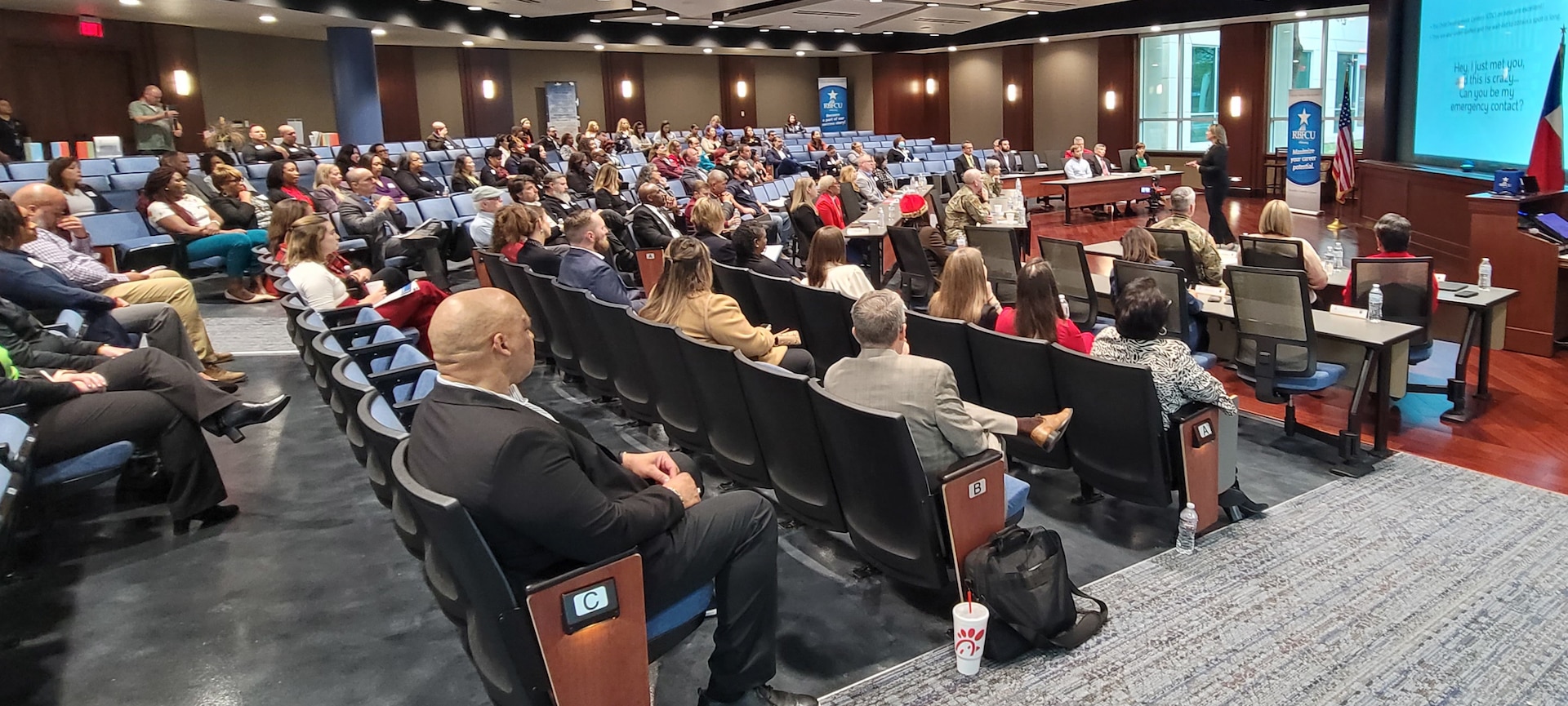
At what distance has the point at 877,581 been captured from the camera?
319 cm

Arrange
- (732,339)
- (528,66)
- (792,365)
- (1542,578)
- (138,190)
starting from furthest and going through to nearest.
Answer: (528,66) → (138,190) → (792,365) → (732,339) → (1542,578)

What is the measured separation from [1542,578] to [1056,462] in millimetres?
1530

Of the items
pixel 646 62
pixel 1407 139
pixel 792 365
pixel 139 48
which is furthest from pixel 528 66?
pixel 792 365

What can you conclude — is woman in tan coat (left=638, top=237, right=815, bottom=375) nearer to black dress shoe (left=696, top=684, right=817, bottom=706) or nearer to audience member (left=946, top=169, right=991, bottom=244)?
black dress shoe (left=696, top=684, right=817, bottom=706)

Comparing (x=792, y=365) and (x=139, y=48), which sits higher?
(x=139, y=48)

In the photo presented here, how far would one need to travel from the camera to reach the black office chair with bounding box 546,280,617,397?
15.4ft

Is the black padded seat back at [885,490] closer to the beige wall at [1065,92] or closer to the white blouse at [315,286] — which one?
the white blouse at [315,286]

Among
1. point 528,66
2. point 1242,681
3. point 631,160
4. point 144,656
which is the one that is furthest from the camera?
point 528,66

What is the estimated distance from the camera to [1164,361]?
3420mm

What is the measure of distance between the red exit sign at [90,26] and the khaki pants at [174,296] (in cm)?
1040

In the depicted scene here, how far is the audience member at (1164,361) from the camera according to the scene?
3.37 m

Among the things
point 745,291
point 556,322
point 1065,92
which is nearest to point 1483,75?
point 745,291

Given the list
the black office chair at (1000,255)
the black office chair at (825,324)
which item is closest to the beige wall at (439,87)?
the black office chair at (1000,255)

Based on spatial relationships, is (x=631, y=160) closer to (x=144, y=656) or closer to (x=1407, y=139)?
(x=1407, y=139)
